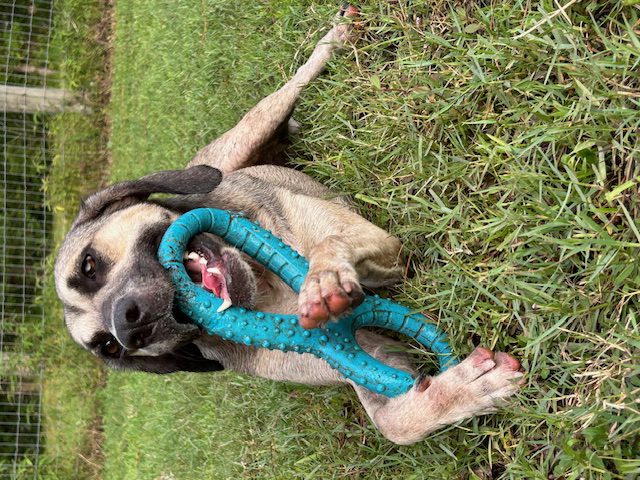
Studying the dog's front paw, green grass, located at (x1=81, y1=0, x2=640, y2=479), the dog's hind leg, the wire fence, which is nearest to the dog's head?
the dog's front paw

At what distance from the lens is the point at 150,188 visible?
12.7ft

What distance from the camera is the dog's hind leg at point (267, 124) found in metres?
4.36

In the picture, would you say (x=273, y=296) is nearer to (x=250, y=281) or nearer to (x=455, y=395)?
(x=250, y=281)

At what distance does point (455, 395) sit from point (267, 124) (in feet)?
8.22

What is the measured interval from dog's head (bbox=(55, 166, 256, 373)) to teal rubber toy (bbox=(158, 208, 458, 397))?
124mm

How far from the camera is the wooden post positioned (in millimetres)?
9680

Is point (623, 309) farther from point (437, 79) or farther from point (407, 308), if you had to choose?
point (437, 79)

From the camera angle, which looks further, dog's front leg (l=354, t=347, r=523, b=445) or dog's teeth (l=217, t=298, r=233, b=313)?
dog's teeth (l=217, t=298, r=233, b=313)

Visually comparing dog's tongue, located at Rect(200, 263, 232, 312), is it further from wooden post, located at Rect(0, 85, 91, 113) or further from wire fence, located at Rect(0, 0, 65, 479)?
wooden post, located at Rect(0, 85, 91, 113)

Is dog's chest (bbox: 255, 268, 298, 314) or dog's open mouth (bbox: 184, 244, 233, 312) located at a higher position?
dog's open mouth (bbox: 184, 244, 233, 312)

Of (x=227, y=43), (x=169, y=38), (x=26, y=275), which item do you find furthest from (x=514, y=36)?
(x=26, y=275)

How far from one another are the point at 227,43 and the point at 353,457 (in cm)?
343

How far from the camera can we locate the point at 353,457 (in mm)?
3795

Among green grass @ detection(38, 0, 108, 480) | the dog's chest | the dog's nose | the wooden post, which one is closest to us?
the dog's nose
